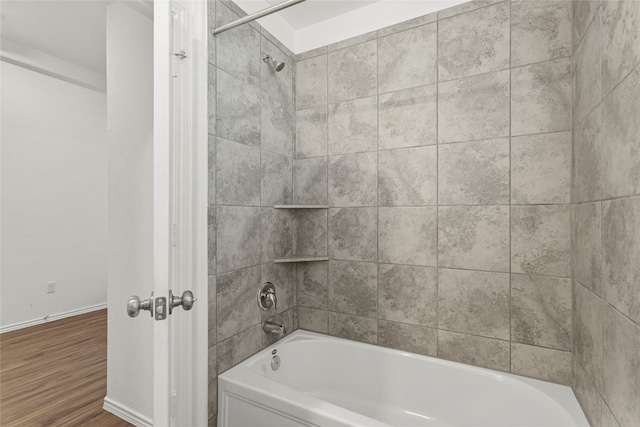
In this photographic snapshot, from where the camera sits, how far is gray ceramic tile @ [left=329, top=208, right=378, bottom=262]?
1.76 metres

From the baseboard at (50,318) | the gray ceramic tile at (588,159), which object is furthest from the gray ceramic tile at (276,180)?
the baseboard at (50,318)

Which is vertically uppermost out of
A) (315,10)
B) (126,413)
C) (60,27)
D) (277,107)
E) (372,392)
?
(60,27)

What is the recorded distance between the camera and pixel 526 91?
1.40 m

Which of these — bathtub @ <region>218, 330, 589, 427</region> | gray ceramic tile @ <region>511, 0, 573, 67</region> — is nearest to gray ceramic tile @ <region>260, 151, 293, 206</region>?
bathtub @ <region>218, 330, 589, 427</region>

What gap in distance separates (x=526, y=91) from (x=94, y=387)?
3066 mm

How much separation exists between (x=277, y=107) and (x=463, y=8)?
3.62ft

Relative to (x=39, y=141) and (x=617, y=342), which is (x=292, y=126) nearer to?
(x=617, y=342)

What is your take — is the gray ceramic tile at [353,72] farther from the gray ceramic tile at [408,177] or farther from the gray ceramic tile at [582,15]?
the gray ceramic tile at [582,15]

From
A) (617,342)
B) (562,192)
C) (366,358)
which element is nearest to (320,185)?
(366,358)

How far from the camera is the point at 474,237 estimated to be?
1.50 m

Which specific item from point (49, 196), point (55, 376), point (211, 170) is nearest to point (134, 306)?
point (211, 170)

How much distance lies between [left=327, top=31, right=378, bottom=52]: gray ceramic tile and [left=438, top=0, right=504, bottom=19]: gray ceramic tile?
0.37 m

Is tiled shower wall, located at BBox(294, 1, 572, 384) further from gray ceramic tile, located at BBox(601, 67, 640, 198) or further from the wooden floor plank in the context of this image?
Answer: the wooden floor plank

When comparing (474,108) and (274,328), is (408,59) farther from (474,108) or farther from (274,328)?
(274,328)
